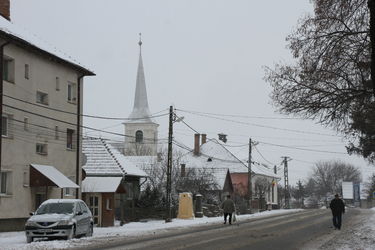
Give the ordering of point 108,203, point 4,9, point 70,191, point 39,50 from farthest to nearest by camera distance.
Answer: point 108,203, point 70,191, point 4,9, point 39,50

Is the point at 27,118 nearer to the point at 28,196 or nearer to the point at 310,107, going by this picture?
the point at 28,196

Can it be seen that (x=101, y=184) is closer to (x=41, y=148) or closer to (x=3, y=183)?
(x=41, y=148)

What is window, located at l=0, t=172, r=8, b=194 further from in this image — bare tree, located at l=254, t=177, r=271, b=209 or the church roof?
the church roof

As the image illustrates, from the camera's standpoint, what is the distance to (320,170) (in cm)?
14812

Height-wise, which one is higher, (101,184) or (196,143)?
(196,143)

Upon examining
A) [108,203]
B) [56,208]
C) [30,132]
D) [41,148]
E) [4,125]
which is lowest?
[108,203]

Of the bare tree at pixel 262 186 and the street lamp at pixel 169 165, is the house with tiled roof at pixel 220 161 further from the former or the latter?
the street lamp at pixel 169 165

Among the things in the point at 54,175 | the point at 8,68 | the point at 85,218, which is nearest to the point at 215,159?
the point at 54,175

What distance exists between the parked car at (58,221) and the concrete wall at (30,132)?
532 centimetres

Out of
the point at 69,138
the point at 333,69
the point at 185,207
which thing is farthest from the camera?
the point at 185,207

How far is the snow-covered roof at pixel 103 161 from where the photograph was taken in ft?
133

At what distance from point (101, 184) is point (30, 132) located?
727cm

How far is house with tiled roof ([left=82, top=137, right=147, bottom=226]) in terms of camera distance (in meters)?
37.0

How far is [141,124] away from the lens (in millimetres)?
103500
